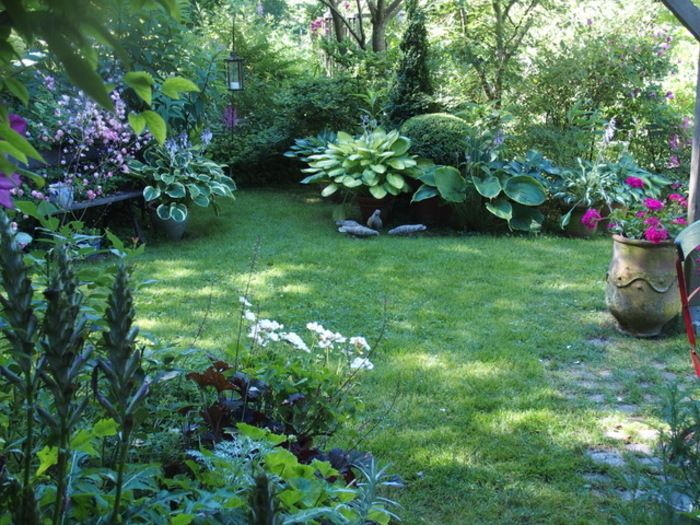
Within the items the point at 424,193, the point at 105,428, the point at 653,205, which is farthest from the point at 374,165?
the point at 105,428

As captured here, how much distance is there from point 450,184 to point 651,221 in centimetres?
290

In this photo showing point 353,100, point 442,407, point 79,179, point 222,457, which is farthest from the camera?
point 353,100

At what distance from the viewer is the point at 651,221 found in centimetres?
456

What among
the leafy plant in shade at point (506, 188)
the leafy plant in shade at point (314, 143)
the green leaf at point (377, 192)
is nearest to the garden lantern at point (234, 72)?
the leafy plant in shade at point (314, 143)

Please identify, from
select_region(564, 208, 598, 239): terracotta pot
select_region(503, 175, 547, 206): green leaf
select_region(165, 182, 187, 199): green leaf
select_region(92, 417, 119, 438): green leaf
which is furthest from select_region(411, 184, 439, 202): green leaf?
select_region(92, 417, 119, 438): green leaf

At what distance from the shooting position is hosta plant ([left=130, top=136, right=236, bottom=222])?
6.68 metres

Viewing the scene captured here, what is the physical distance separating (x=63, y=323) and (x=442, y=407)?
2846 mm

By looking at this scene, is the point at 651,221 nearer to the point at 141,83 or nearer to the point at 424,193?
the point at 424,193

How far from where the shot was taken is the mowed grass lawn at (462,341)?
9.45 feet

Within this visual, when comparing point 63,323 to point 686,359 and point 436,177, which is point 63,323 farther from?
point 436,177

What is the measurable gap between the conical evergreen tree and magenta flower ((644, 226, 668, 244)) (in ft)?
14.2

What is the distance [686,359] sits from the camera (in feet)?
13.8

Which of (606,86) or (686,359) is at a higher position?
(606,86)

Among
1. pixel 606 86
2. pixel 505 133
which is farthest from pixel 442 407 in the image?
pixel 606 86
